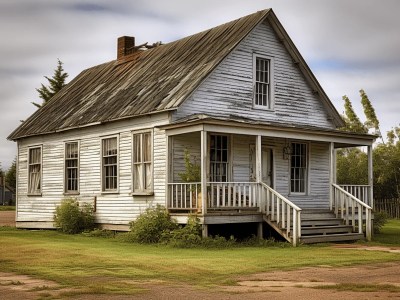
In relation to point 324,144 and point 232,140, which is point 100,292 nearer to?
point 232,140

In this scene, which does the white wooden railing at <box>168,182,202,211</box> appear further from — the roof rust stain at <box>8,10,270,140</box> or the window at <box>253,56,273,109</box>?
the window at <box>253,56,273,109</box>

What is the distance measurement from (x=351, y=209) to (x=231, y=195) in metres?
4.50

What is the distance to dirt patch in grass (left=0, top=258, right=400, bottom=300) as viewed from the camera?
1009 cm

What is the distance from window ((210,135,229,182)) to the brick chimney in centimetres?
948

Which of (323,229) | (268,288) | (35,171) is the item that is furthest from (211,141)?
(268,288)

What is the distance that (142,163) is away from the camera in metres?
22.8

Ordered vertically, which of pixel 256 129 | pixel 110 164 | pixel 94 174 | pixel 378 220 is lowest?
pixel 378 220

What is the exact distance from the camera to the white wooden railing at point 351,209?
71.5ft

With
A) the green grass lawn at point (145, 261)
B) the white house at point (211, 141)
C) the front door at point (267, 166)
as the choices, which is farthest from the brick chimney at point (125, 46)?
the green grass lawn at point (145, 261)

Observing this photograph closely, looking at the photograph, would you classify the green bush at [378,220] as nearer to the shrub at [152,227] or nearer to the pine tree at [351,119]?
the shrub at [152,227]

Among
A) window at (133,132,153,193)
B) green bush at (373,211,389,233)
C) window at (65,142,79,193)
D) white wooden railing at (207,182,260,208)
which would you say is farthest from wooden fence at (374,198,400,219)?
window at (133,132,153,193)

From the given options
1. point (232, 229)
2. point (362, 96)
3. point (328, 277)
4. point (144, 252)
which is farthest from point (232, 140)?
point (362, 96)

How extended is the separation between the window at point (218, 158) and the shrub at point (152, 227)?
247 cm

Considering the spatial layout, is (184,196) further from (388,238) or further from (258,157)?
(388,238)
